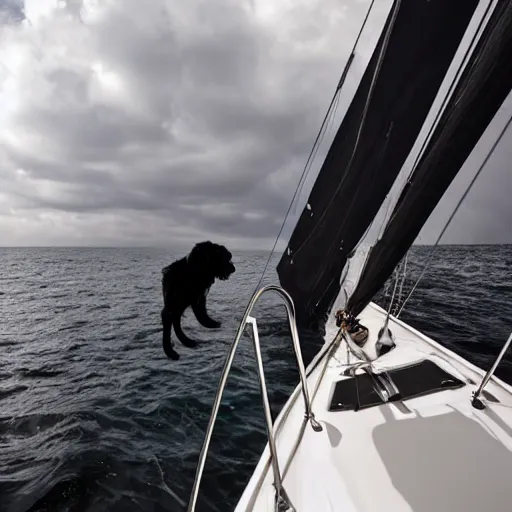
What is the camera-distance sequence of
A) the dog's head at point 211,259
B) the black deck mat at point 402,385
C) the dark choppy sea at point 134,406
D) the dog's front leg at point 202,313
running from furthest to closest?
the dog's front leg at point 202,313
the dog's head at point 211,259
the dark choppy sea at point 134,406
the black deck mat at point 402,385

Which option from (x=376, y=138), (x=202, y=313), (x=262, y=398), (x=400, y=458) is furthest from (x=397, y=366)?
(x=376, y=138)

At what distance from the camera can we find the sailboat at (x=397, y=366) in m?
1.85

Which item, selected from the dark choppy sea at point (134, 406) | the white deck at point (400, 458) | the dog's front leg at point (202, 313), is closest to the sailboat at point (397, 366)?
the white deck at point (400, 458)

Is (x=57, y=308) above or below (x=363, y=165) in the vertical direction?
below

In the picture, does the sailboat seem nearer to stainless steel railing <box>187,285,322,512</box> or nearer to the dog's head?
stainless steel railing <box>187,285,322,512</box>

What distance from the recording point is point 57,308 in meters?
16.2

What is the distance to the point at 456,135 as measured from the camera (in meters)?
2.45

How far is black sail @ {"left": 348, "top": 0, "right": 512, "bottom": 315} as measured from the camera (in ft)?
7.19

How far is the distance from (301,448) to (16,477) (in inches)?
131

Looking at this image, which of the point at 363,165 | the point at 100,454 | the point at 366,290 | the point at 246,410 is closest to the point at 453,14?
the point at 363,165

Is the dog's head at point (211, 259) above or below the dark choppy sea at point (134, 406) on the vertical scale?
above

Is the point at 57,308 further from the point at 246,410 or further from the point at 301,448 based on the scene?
the point at 301,448

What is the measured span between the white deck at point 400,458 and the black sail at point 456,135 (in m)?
1.37

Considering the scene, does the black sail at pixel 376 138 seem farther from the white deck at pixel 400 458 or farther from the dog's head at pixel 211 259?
the white deck at pixel 400 458
